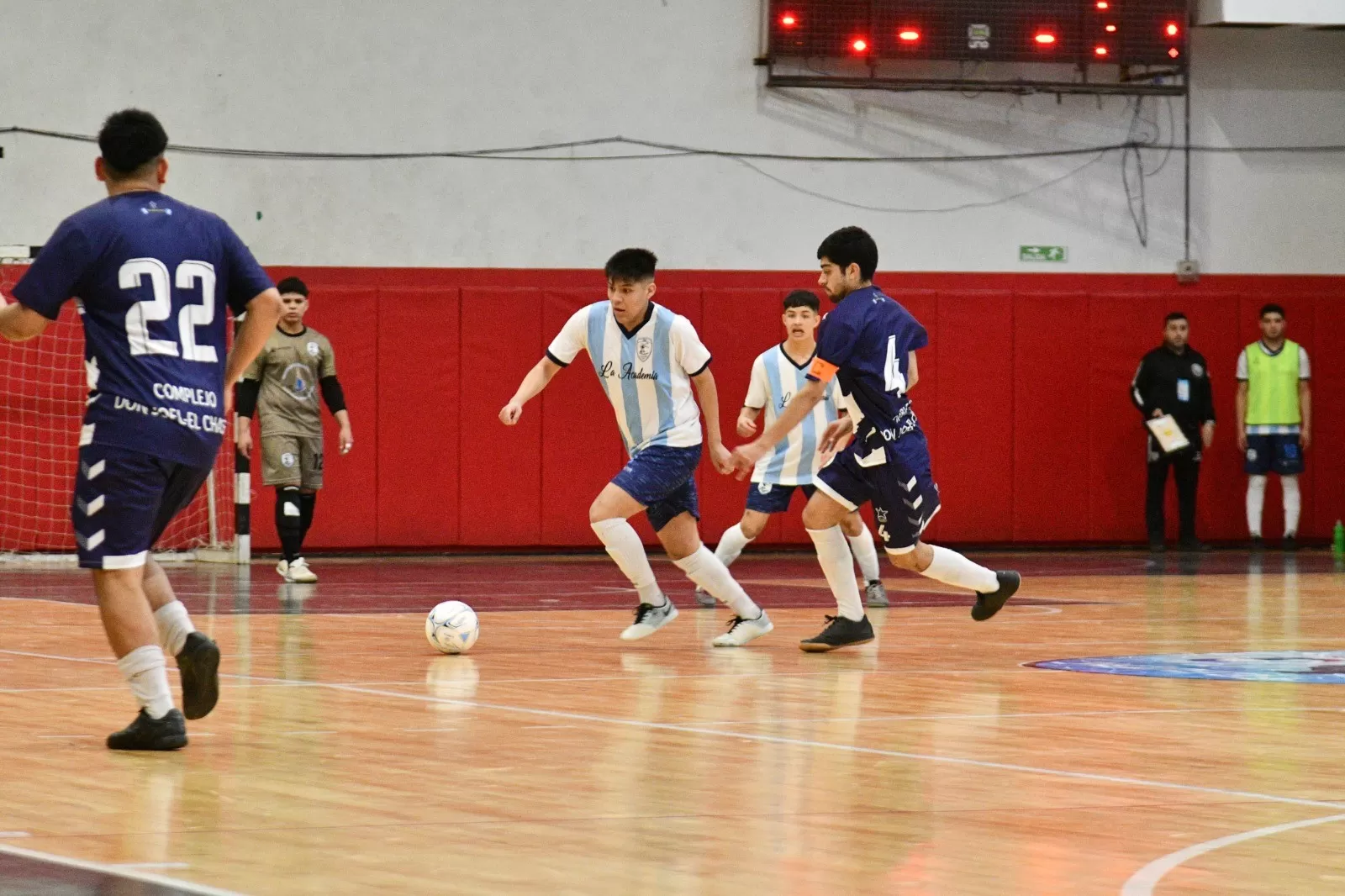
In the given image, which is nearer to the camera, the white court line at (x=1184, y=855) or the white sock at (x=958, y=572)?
the white court line at (x=1184, y=855)

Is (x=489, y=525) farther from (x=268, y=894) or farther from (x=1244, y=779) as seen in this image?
(x=268, y=894)

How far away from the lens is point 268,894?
3.73 meters

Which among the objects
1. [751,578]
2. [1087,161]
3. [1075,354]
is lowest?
[751,578]

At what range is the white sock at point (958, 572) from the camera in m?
9.34

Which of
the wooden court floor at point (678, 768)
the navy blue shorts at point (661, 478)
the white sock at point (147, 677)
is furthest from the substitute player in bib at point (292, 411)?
the white sock at point (147, 677)

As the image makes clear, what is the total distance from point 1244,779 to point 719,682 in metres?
2.84

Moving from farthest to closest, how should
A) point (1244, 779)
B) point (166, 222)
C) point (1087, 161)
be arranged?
point (1087, 161)
point (166, 222)
point (1244, 779)

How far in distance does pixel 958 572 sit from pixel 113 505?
189 inches

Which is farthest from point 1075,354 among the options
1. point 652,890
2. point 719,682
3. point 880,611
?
point 652,890

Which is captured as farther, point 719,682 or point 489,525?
point 489,525

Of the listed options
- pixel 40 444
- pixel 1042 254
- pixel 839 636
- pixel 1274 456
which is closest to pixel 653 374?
pixel 839 636

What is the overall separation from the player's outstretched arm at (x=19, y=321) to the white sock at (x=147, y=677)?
0.95 m

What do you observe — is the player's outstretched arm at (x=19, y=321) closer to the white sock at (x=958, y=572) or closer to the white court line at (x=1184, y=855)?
the white court line at (x=1184, y=855)

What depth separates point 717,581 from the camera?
9539 millimetres
